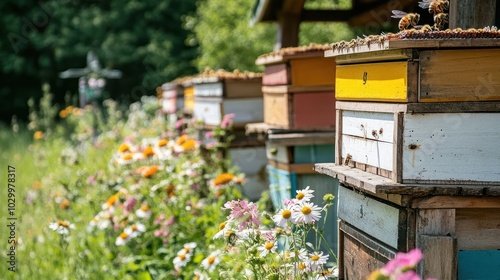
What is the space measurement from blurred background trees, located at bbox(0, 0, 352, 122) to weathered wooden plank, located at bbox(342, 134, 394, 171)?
59.4ft

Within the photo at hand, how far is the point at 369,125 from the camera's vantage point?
9.91 feet

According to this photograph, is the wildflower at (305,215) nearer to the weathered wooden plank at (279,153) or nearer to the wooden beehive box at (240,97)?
the weathered wooden plank at (279,153)

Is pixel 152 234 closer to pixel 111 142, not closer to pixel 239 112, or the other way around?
pixel 239 112

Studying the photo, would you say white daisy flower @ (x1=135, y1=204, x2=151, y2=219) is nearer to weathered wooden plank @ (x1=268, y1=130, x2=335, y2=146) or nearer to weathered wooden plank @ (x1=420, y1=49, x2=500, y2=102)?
weathered wooden plank @ (x1=268, y1=130, x2=335, y2=146)

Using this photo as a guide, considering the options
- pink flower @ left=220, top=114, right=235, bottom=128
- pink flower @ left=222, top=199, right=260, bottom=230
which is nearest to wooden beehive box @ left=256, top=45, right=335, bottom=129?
pink flower @ left=220, top=114, right=235, bottom=128

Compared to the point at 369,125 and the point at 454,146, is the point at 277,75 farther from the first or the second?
the point at 454,146

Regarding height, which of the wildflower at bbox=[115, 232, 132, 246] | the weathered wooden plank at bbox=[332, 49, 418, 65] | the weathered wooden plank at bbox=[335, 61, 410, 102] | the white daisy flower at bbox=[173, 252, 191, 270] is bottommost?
the wildflower at bbox=[115, 232, 132, 246]

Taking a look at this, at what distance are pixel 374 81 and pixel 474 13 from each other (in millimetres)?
846

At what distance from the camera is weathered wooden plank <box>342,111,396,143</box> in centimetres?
284

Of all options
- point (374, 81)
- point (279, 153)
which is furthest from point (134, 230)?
point (374, 81)

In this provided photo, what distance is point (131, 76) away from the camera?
2573cm

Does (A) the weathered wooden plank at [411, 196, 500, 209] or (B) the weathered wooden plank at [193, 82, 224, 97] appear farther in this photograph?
(B) the weathered wooden plank at [193, 82, 224, 97]

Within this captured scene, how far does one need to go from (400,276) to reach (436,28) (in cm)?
154

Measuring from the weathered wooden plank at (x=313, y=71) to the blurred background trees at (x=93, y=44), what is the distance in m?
16.5
